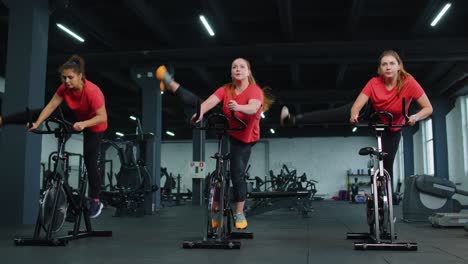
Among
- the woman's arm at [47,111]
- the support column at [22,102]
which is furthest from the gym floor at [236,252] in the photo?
the support column at [22,102]

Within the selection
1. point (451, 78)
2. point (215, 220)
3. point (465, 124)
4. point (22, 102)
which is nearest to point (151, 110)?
point (22, 102)

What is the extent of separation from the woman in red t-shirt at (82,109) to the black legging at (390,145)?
233 cm

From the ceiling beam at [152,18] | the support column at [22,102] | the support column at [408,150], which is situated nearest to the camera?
the support column at [22,102]

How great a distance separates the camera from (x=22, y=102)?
5809mm

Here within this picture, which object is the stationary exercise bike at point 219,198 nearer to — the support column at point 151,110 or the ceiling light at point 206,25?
the ceiling light at point 206,25

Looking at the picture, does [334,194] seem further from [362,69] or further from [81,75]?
[81,75]

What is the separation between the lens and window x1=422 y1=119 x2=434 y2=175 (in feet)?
56.0

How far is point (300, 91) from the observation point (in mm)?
14359

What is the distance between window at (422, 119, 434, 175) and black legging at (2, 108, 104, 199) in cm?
1568

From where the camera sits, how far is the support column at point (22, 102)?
18.4ft

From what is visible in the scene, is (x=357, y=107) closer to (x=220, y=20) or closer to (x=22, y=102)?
(x=22, y=102)

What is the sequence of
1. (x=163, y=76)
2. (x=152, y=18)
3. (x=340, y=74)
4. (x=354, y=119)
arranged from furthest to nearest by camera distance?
1. (x=340, y=74)
2. (x=152, y=18)
3. (x=354, y=119)
4. (x=163, y=76)

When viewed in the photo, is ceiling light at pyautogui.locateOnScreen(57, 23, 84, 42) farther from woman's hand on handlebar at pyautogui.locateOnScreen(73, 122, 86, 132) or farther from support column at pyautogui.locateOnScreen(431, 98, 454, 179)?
support column at pyautogui.locateOnScreen(431, 98, 454, 179)

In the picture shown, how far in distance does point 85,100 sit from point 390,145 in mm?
2554
